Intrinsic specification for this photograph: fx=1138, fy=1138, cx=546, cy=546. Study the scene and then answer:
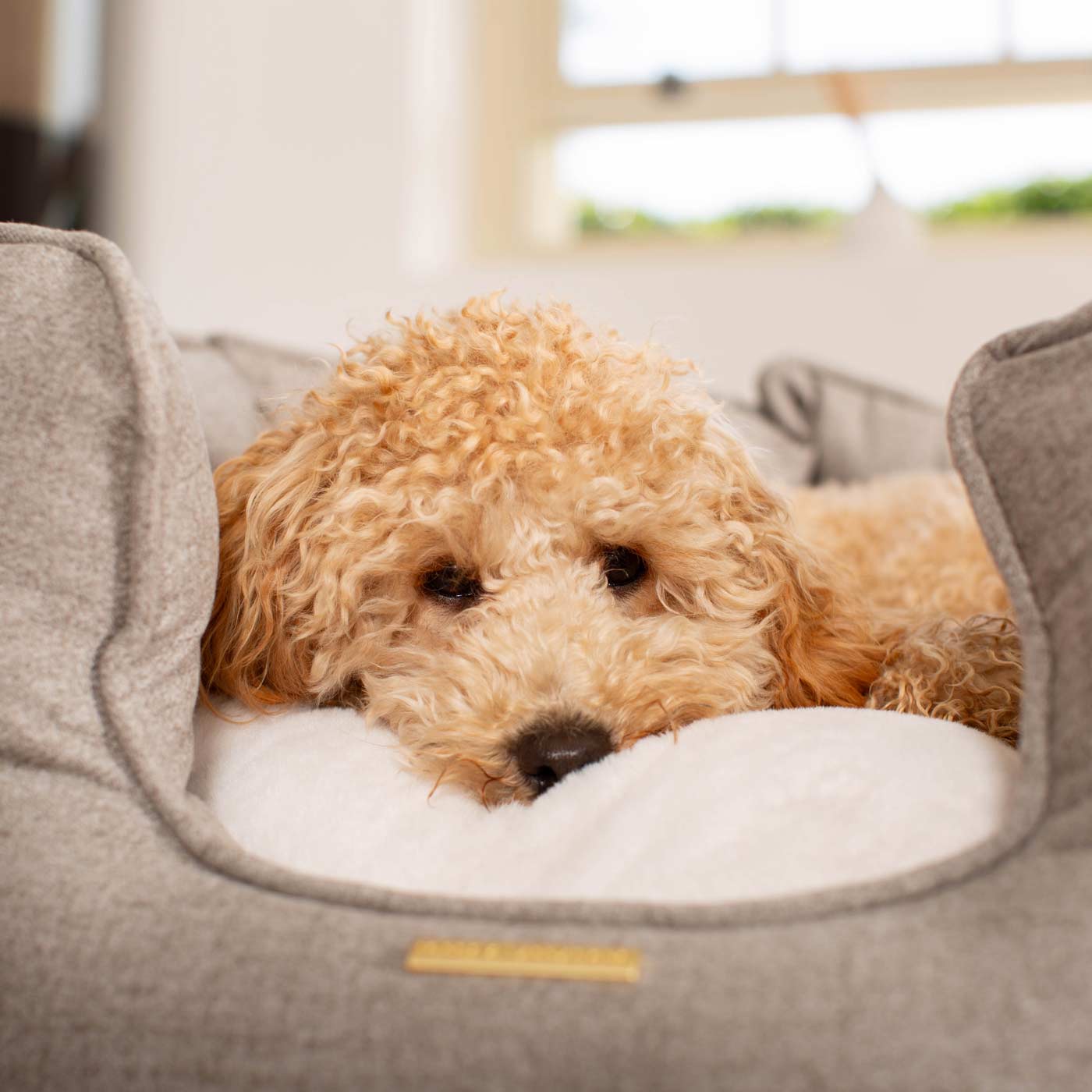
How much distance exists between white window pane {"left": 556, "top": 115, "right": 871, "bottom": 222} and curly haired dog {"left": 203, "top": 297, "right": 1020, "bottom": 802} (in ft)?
10.7

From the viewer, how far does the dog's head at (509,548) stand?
1383 millimetres

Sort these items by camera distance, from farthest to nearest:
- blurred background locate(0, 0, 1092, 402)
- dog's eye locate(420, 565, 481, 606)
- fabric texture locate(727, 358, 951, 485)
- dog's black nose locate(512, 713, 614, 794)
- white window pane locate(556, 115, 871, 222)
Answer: white window pane locate(556, 115, 871, 222)
blurred background locate(0, 0, 1092, 402)
fabric texture locate(727, 358, 951, 485)
dog's eye locate(420, 565, 481, 606)
dog's black nose locate(512, 713, 614, 794)

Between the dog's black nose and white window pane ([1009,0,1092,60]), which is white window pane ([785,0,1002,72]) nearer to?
white window pane ([1009,0,1092,60])

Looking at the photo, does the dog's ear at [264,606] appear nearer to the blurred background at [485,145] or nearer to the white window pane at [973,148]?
the blurred background at [485,145]

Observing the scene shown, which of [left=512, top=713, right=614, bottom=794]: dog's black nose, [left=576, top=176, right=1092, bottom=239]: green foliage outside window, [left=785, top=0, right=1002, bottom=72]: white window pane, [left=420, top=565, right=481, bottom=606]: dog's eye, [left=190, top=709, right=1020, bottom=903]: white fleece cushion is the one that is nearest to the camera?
[left=190, top=709, right=1020, bottom=903]: white fleece cushion

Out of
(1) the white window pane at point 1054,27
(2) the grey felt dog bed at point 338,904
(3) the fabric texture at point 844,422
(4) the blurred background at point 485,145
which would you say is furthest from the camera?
(1) the white window pane at point 1054,27

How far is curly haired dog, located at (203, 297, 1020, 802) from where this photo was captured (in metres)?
1.37

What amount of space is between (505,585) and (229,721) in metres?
0.38

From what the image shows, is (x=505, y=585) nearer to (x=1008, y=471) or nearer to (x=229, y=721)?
→ (x=229, y=721)

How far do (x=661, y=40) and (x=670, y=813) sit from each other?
4401 millimetres

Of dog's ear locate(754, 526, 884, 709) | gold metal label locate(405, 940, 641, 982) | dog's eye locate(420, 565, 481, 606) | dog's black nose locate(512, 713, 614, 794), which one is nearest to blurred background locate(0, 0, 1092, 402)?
dog's ear locate(754, 526, 884, 709)

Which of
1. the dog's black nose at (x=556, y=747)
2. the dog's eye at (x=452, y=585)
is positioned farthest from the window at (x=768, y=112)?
the dog's black nose at (x=556, y=747)

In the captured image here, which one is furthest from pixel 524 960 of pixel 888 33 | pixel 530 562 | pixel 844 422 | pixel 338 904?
pixel 888 33

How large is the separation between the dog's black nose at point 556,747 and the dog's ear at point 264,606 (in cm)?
38
